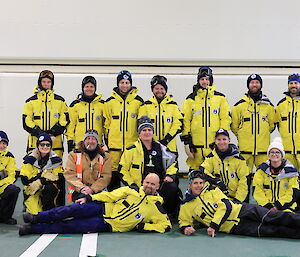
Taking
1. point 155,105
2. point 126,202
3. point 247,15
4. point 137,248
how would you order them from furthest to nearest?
point 247,15, point 155,105, point 126,202, point 137,248

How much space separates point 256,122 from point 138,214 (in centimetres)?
210

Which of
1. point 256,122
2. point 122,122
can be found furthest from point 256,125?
point 122,122

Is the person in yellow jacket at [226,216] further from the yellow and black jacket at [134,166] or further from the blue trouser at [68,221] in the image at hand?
the blue trouser at [68,221]

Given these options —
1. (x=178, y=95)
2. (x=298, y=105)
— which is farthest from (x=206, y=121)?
(x=178, y=95)

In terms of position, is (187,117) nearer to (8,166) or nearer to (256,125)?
(256,125)

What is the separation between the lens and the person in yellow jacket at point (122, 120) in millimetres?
5352

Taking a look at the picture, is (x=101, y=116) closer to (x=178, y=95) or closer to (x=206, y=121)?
(x=206, y=121)

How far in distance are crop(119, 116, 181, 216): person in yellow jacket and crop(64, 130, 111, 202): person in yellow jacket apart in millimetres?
216

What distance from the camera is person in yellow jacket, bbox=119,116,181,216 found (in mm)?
4793

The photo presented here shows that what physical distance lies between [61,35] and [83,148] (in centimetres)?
351

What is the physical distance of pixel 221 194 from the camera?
443 centimetres

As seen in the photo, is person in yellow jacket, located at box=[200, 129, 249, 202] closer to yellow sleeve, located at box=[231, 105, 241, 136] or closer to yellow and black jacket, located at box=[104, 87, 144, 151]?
yellow sleeve, located at box=[231, 105, 241, 136]

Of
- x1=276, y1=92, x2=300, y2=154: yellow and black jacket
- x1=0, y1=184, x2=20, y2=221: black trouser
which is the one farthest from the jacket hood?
x1=276, y1=92, x2=300, y2=154: yellow and black jacket

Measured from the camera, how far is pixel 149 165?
482 cm
